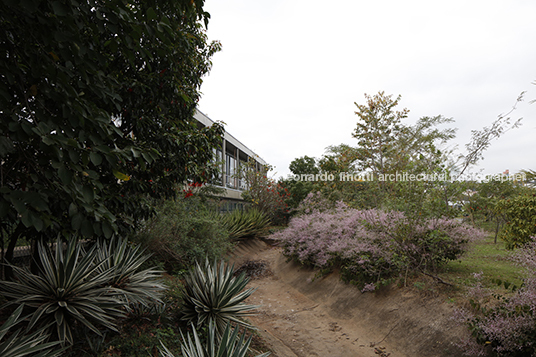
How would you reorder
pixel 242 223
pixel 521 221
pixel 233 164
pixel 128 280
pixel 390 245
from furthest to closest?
pixel 233 164 < pixel 242 223 < pixel 390 245 < pixel 521 221 < pixel 128 280

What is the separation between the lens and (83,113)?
224 cm

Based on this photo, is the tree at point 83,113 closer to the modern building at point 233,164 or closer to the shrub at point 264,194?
the shrub at point 264,194

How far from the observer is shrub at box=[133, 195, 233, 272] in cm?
643

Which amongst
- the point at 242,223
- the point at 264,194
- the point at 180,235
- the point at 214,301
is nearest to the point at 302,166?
the point at 264,194

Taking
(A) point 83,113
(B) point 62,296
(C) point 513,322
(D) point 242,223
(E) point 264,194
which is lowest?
(C) point 513,322

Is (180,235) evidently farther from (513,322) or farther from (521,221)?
(521,221)

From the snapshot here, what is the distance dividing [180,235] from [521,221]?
6.85 meters

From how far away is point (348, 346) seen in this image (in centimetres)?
498

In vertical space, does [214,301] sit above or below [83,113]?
below

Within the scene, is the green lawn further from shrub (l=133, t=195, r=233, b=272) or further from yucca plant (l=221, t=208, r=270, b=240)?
yucca plant (l=221, t=208, r=270, b=240)

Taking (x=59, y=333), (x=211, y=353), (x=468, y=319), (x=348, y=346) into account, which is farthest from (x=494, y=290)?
(x=59, y=333)

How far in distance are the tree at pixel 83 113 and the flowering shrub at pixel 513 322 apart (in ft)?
14.0

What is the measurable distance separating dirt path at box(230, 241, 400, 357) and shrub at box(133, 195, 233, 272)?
168cm

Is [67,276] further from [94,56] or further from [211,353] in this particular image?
[94,56]
